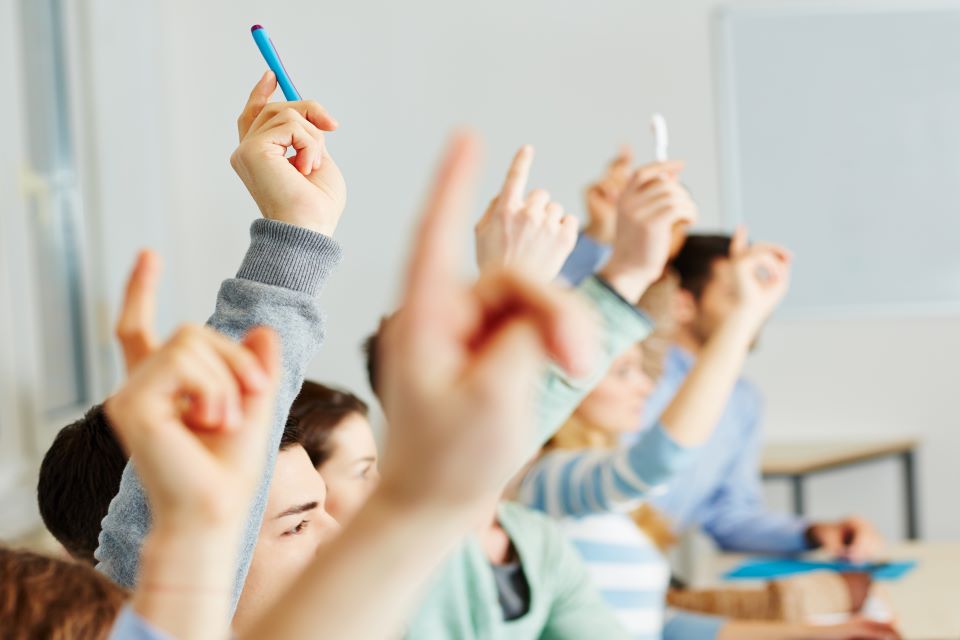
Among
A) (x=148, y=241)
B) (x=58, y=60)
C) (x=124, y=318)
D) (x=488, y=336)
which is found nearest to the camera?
(x=488, y=336)

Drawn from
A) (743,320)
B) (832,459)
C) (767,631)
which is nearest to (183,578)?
(743,320)

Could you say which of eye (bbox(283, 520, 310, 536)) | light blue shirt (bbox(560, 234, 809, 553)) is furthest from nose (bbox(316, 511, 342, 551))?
light blue shirt (bbox(560, 234, 809, 553))

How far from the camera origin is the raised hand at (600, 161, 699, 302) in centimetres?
104

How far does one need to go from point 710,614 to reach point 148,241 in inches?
81.0

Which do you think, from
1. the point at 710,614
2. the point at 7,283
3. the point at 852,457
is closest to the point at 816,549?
the point at 710,614

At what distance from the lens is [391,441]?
0.31 metres

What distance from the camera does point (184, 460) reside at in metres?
0.35

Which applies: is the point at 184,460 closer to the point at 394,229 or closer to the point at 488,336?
the point at 488,336

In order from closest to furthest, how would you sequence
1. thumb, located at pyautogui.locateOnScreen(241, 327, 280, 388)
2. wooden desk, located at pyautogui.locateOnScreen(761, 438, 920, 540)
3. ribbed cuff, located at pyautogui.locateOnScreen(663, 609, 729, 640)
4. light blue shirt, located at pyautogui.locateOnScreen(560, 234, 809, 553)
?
1. thumb, located at pyautogui.locateOnScreen(241, 327, 280, 388)
2. ribbed cuff, located at pyautogui.locateOnScreen(663, 609, 729, 640)
3. light blue shirt, located at pyautogui.locateOnScreen(560, 234, 809, 553)
4. wooden desk, located at pyautogui.locateOnScreen(761, 438, 920, 540)

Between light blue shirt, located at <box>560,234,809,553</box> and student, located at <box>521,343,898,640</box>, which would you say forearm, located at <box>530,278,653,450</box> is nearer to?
student, located at <box>521,343,898,640</box>

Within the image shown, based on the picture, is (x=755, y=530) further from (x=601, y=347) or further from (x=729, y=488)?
(x=601, y=347)

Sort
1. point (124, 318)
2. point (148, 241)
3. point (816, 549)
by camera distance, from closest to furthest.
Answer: point (124, 318) → point (816, 549) → point (148, 241)

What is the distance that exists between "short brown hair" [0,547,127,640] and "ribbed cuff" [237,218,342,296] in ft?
0.72

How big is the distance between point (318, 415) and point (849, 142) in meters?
A: 3.01
